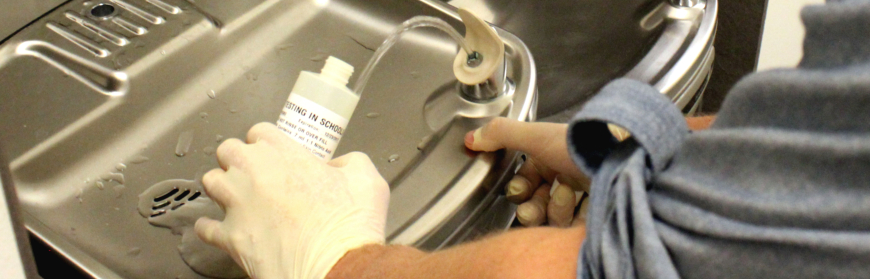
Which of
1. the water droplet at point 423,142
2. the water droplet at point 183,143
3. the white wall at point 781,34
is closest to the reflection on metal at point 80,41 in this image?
the water droplet at point 183,143

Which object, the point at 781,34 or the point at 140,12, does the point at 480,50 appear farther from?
the point at 781,34

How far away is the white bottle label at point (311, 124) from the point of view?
55 centimetres

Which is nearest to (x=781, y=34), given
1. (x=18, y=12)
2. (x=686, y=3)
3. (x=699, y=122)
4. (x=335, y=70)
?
(x=686, y=3)

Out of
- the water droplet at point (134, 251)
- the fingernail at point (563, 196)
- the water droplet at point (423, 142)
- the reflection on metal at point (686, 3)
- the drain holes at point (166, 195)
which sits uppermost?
the reflection on metal at point (686, 3)

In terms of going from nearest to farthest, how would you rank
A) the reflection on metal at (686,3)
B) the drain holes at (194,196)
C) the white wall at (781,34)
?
the drain holes at (194,196) → the reflection on metal at (686,3) → the white wall at (781,34)

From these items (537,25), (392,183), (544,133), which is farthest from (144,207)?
(537,25)

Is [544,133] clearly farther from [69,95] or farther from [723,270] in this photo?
[69,95]

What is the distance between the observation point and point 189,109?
0.69 m

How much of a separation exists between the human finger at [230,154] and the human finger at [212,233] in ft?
0.17

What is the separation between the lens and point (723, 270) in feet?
1.03

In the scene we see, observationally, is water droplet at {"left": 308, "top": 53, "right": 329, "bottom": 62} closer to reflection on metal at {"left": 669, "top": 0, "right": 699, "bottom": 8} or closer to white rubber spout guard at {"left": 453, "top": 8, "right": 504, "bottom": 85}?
white rubber spout guard at {"left": 453, "top": 8, "right": 504, "bottom": 85}

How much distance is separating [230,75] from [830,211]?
619 mm

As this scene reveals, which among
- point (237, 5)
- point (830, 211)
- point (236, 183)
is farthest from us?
point (237, 5)

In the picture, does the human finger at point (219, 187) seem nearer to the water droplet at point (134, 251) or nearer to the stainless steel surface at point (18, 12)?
the water droplet at point (134, 251)
